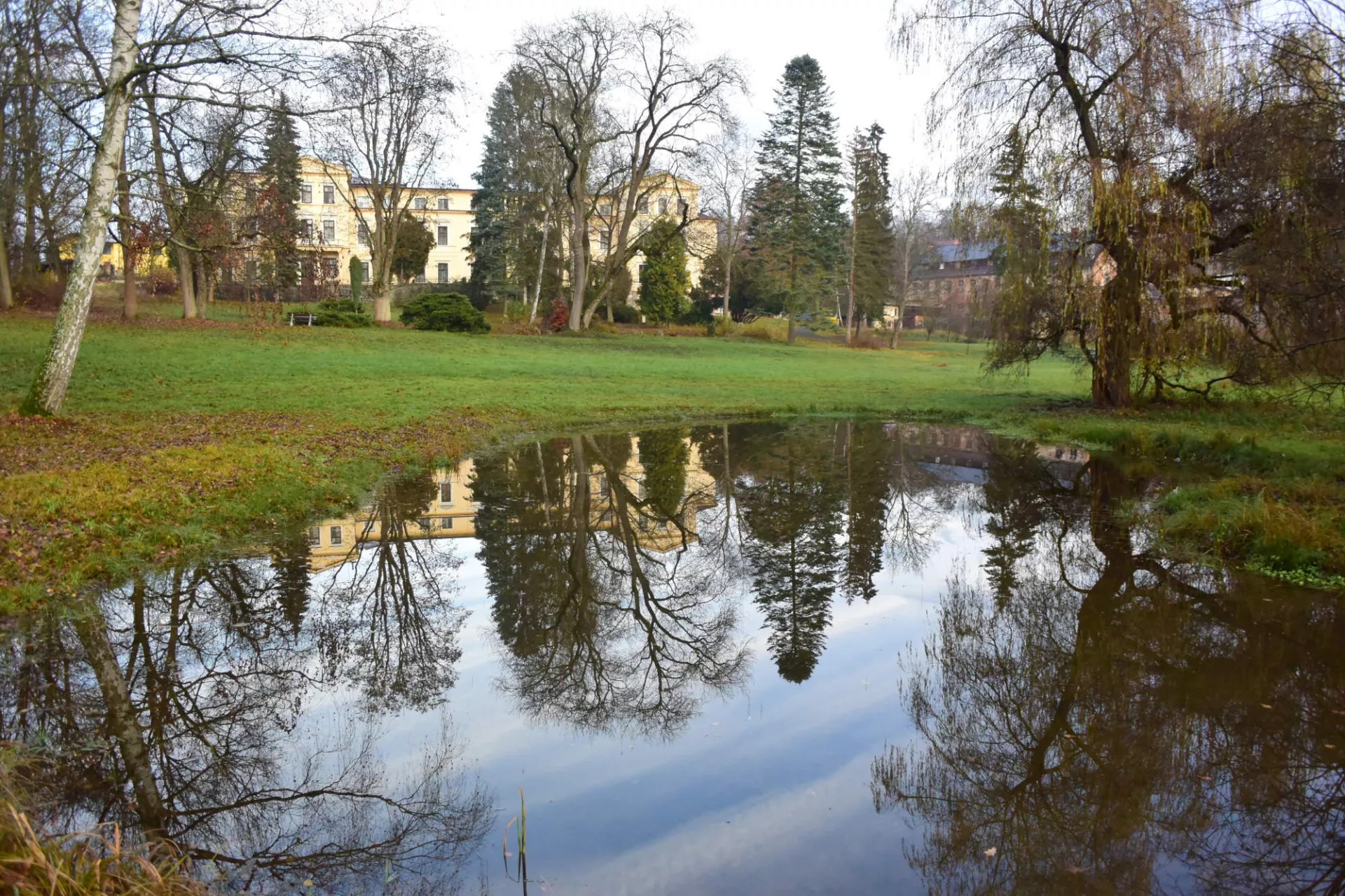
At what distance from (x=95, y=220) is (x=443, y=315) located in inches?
1049

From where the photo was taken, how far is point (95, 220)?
40.8 ft

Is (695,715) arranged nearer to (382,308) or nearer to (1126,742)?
(1126,742)

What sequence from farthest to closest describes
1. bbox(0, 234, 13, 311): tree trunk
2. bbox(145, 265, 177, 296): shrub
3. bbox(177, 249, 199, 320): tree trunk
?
bbox(145, 265, 177, 296): shrub < bbox(177, 249, 199, 320): tree trunk < bbox(0, 234, 13, 311): tree trunk

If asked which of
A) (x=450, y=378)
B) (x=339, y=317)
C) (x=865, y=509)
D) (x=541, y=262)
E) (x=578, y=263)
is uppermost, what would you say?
(x=541, y=262)

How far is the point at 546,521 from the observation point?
10680mm

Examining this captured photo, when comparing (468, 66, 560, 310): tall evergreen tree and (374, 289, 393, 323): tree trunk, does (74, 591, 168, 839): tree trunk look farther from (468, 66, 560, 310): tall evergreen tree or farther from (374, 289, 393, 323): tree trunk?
(468, 66, 560, 310): tall evergreen tree

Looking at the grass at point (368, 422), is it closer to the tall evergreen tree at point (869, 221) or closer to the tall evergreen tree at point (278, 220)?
the tall evergreen tree at point (278, 220)

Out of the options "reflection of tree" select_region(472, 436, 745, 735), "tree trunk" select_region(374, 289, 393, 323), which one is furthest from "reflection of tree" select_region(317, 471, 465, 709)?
"tree trunk" select_region(374, 289, 393, 323)

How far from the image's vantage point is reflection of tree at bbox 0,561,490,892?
4.27 meters

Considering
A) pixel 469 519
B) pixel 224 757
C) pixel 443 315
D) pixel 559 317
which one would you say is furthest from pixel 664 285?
pixel 224 757

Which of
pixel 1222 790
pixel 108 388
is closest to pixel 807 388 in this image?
pixel 108 388

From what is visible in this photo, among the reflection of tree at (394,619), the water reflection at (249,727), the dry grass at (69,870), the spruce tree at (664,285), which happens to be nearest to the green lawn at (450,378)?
the reflection of tree at (394,619)

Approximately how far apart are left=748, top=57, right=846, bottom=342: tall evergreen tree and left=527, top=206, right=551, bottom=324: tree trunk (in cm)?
1261

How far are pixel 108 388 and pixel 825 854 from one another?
1784 centimetres
